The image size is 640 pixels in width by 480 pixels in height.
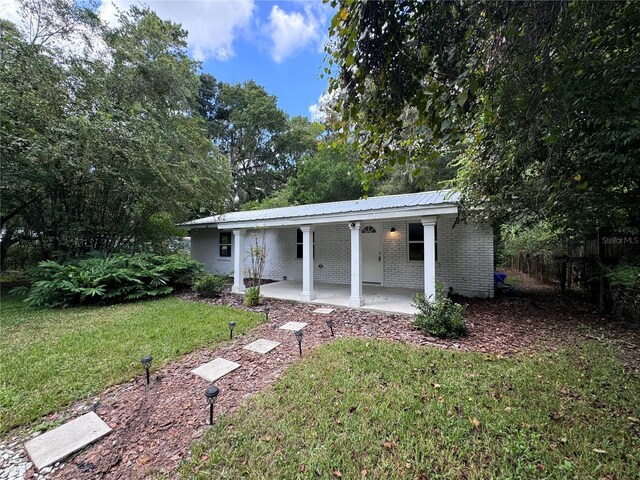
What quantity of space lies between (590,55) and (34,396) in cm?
613

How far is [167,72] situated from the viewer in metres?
9.10

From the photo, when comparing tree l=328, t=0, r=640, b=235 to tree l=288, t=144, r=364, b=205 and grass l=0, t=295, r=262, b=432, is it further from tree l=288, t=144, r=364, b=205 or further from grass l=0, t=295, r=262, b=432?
tree l=288, t=144, r=364, b=205

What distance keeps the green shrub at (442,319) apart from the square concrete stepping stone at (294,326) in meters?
2.09

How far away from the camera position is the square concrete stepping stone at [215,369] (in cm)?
324

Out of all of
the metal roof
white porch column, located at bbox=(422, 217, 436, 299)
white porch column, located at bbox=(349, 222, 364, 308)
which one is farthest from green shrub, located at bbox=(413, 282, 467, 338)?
the metal roof

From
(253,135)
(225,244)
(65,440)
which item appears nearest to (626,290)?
(65,440)

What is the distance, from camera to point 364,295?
7.45 meters

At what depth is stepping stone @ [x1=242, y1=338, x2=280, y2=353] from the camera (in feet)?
13.1

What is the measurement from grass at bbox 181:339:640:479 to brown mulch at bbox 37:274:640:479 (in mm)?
319

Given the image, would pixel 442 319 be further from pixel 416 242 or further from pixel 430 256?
pixel 416 242

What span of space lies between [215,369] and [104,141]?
6.78 meters

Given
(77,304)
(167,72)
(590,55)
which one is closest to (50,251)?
(77,304)

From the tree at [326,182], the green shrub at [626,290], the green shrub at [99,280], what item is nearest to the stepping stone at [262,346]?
the green shrub at [99,280]

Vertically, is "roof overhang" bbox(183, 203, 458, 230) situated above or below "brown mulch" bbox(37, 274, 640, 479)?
above
